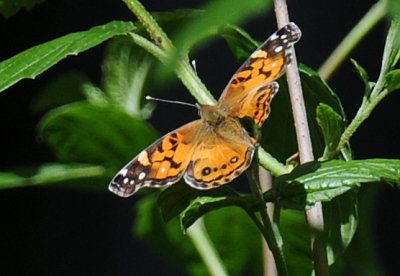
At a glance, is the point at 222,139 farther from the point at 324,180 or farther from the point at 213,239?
the point at 213,239

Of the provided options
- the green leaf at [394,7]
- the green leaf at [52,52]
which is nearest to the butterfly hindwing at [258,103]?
the green leaf at [52,52]

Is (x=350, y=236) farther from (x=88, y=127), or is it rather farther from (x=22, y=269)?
(x=22, y=269)

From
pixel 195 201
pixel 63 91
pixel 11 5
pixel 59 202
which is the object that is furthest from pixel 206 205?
pixel 59 202

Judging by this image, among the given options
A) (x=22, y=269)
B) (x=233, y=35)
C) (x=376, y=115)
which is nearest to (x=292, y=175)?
(x=233, y=35)

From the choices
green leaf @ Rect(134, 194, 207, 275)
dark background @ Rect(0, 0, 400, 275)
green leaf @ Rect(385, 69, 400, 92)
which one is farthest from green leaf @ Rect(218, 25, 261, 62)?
dark background @ Rect(0, 0, 400, 275)

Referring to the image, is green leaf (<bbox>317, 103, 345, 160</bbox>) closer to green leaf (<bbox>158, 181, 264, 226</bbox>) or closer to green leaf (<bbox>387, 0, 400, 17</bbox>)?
green leaf (<bbox>158, 181, 264, 226</bbox>)

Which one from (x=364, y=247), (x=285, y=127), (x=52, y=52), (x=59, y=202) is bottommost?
(x=364, y=247)

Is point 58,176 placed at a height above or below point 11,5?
below

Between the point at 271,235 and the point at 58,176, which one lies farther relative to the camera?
the point at 58,176
